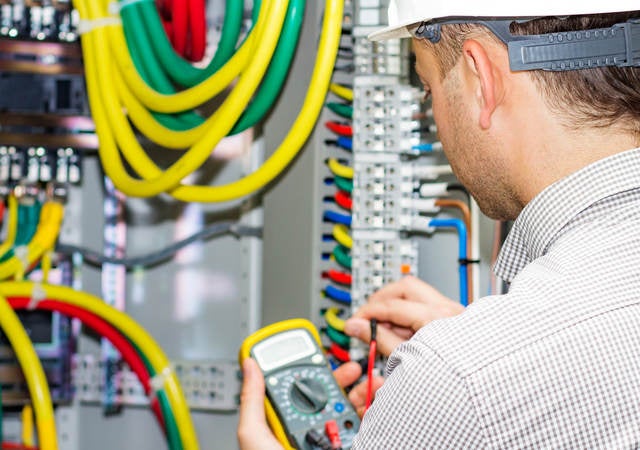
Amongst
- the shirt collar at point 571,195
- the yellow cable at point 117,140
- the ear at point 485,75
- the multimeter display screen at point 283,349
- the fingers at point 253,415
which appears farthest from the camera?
the yellow cable at point 117,140

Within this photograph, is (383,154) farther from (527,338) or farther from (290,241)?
(527,338)

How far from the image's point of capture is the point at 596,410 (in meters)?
0.80

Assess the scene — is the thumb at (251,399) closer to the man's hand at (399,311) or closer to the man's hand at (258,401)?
the man's hand at (258,401)

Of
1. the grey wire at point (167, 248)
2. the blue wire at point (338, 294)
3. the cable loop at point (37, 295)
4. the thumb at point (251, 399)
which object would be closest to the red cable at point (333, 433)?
the thumb at point (251, 399)

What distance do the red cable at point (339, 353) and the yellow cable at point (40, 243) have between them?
779mm

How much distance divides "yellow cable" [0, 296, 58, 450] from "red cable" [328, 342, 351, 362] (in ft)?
2.29

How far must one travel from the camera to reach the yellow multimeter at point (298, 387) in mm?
1375

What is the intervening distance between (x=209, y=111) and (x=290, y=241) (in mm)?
500

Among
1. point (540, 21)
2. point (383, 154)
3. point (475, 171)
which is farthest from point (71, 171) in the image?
point (540, 21)

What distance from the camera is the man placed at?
2.64 feet

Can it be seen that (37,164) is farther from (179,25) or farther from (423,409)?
(423,409)

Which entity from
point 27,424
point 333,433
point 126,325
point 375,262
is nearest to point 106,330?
point 126,325

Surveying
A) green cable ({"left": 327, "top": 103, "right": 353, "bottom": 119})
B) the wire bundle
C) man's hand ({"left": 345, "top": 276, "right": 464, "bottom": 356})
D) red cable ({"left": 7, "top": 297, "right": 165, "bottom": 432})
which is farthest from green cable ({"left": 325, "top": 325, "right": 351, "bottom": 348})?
red cable ({"left": 7, "top": 297, "right": 165, "bottom": 432})

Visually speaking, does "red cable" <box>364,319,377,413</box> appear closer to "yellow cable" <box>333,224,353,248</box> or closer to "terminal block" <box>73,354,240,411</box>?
"yellow cable" <box>333,224,353,248</box>
